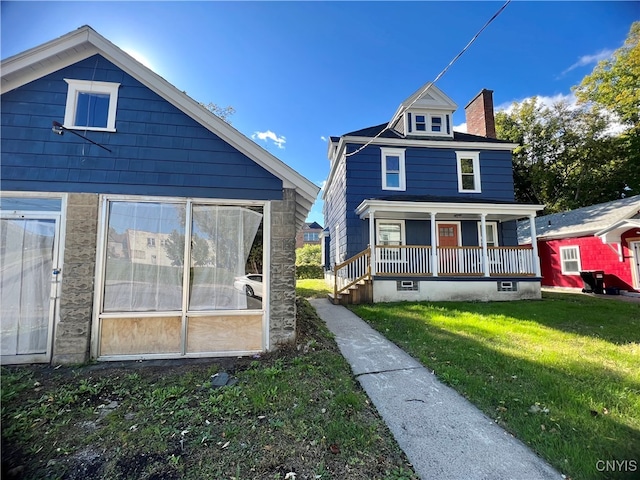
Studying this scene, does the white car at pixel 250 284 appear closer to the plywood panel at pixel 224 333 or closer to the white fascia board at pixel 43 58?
the plywood panel at pixel 224 333

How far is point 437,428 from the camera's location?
2.75 meters

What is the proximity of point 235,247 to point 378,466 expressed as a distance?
145 inches

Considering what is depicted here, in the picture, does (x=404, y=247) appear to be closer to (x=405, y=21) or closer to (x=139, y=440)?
(x=405, y=21)

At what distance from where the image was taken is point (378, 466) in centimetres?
221

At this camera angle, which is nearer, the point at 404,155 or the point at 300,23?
the point at 300,23

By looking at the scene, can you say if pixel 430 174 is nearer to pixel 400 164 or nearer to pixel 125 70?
pixel 400 164

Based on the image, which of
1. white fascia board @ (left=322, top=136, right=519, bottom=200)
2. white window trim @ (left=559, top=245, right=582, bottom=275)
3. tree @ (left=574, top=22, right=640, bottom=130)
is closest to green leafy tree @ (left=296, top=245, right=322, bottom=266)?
white fascia board @ (left=322, top=136, right=519, bottom=200)

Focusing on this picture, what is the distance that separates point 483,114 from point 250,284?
15.1m

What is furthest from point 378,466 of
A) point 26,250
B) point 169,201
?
point 26,250

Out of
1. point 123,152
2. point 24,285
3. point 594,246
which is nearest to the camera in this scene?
point 24,285

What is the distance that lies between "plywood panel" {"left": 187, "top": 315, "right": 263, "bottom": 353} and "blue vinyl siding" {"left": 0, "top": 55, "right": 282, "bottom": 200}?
6.98 ft

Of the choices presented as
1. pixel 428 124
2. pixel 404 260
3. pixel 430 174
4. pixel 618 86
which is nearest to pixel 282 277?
pixel 404 260

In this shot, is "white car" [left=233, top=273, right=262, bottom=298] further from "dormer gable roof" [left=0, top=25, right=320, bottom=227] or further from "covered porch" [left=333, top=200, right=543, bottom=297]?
"covered porch" [left=333, top=200, right=543, bottom=297]

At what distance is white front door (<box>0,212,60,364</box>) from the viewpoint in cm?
424
